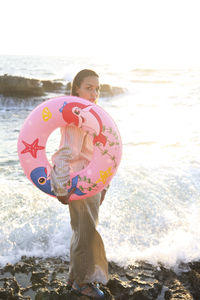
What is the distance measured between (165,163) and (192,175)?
657mm

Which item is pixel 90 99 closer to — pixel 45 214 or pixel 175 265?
pixel 175 265

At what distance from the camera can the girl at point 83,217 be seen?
205 cm

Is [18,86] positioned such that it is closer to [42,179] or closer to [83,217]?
[42,179]

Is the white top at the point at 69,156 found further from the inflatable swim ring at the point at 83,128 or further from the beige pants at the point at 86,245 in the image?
the beige pants at the point at 86,245

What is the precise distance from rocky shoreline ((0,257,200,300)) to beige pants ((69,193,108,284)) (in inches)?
7.7

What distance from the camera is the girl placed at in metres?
2.05

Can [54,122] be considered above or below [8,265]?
above

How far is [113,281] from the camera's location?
256cm

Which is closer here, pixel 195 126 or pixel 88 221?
pixel 88 221

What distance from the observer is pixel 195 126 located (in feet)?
29.1

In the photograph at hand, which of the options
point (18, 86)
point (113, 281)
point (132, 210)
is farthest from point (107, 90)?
point (113, 281)

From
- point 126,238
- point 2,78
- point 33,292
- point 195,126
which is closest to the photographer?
point 33,292

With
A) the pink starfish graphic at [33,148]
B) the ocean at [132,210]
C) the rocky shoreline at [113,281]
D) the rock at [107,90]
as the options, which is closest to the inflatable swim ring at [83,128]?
the pink starfish graphic at [33,148]

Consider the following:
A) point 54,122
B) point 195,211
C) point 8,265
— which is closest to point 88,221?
point 54,122
